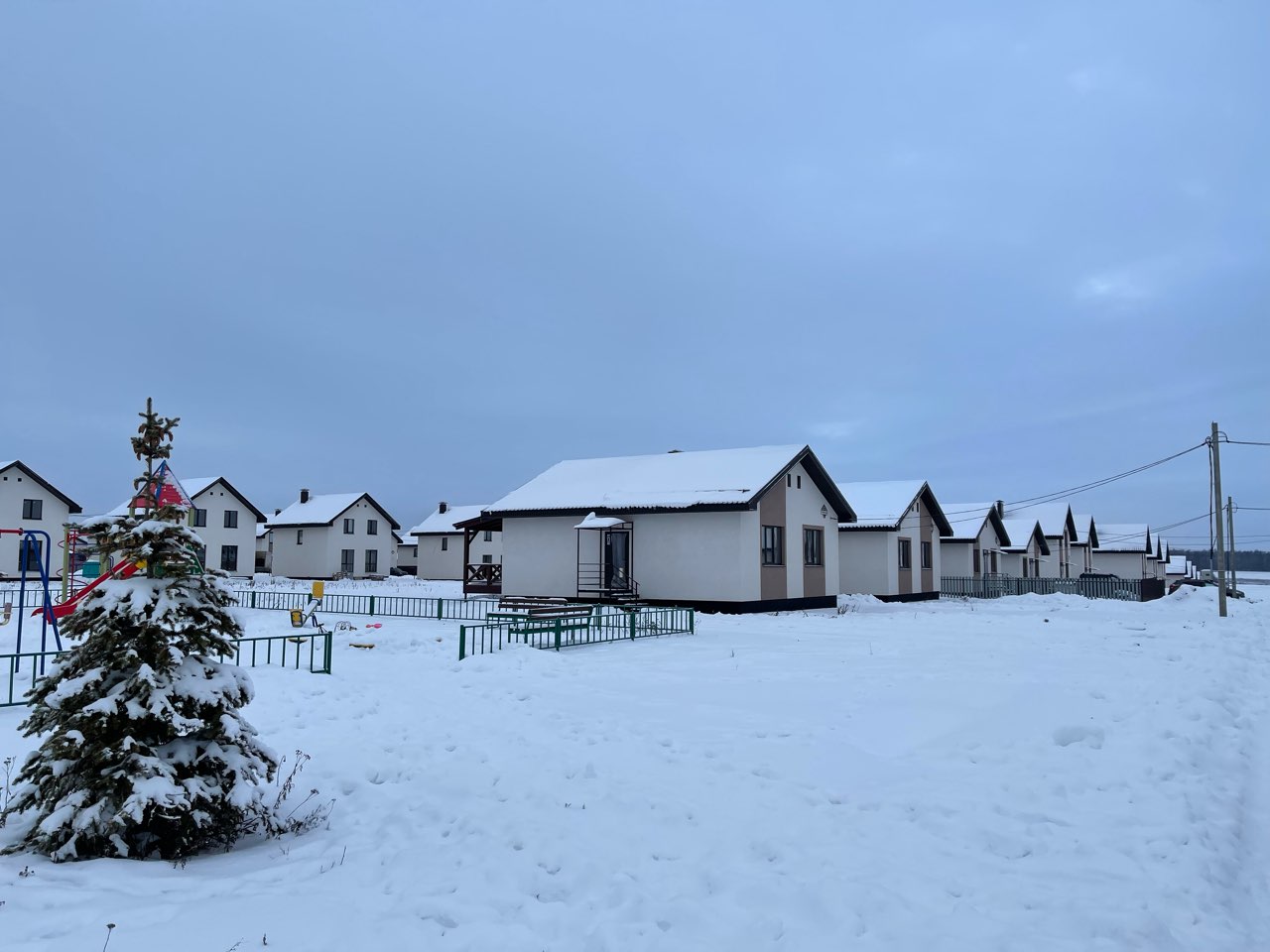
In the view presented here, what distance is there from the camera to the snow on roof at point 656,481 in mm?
29703

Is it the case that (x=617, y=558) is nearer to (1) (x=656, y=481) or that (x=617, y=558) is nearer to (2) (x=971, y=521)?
(1) (x=656, y=481)

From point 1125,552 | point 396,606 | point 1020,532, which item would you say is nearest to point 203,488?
point 396,606

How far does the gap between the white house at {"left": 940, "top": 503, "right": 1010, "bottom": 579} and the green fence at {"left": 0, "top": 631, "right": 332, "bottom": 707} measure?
39.7m

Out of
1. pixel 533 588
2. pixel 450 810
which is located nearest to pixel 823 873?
pixel 450 810

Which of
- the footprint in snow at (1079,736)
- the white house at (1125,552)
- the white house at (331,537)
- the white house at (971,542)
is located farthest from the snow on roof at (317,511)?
the white house at (1125,552)

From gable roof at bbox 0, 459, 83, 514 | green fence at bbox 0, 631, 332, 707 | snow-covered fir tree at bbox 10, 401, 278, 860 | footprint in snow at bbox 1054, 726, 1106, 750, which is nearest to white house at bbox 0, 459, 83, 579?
gable roof at bbox 0, 459, 83, 514

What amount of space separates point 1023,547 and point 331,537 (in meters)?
49.7

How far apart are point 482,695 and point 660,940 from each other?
7.48 m

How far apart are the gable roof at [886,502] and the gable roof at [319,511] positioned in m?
39.0

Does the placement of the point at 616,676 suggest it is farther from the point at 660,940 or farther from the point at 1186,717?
the point at 660,940

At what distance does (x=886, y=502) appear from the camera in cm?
4150

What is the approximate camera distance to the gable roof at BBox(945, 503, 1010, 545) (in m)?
49.2

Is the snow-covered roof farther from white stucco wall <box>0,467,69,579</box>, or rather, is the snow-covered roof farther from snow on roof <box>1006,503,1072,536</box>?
white stucco wall <box>0,467,69,579</box>

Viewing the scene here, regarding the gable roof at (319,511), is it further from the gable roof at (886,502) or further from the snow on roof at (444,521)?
the gable roof at (886,502)
